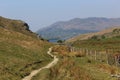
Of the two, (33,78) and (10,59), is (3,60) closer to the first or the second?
(10,59)

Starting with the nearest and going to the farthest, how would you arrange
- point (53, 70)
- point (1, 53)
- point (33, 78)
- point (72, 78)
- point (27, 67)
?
1. point (72, 78)
2. point (33, 78)
3. point (53, 70)
4. point (27, 67)
5. point (1, 53)

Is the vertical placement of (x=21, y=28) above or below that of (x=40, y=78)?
above

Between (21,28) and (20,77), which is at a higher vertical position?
(21,28)

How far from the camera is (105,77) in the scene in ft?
149

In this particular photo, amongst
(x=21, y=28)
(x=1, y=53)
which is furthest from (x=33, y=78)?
(x=21, y=28)

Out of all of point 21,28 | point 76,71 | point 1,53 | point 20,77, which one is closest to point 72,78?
point 76,71

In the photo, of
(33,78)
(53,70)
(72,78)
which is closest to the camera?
(72,78)

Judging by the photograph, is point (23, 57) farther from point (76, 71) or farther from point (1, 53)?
point (76, 71)

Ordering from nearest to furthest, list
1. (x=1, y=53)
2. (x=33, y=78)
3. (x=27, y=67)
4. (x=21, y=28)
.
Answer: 1. (x=33, y=78)
2. (x=27, y=67)
3. (x=1, y=53)
4. (x=21, y=28)

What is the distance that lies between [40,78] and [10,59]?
45.7 ft

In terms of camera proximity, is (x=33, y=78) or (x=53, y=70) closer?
(x=33, y=78)

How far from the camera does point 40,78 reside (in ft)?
149

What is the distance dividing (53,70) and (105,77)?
8.33m

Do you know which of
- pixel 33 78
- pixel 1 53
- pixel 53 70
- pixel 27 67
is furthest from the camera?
pixel 1 53
